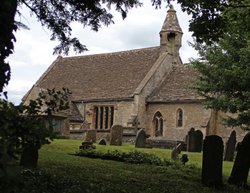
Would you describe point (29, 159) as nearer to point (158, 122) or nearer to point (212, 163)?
point (212, 163)

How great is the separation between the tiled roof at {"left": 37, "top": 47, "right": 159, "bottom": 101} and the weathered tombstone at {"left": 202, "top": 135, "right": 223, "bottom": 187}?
2641 centimetres

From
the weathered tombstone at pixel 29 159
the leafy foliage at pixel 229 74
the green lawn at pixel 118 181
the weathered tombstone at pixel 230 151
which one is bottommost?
the green lawn at pixel 118 181

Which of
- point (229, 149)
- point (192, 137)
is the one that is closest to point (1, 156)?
point (229, 149)

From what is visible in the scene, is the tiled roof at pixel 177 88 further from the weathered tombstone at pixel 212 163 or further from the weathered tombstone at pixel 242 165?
the weathered tombstone at pixel 212 163

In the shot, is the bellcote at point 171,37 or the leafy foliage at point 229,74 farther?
the bellcote at point 171,37

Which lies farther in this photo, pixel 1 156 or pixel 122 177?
pixel 122 177

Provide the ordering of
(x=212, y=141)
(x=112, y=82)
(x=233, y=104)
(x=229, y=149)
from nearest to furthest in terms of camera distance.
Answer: (x=212, y=141), (x=229, y=149), (x=233, y=104), (x=112, y=82)

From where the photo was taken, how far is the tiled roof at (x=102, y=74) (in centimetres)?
3853

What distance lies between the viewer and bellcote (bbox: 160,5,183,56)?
3959 centimetres

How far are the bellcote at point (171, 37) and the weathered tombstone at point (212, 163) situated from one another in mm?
29379

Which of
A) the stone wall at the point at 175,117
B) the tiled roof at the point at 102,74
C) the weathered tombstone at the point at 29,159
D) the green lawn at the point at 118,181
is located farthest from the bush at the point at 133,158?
the tiled roof at the point at 102,74

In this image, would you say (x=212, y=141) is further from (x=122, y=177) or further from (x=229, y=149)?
(x=229, y=149)

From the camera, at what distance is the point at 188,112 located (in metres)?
34.6

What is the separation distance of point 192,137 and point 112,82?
59.0 ft
